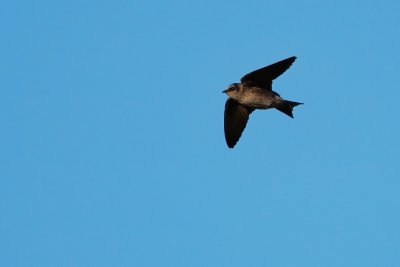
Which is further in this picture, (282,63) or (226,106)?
(226,106)

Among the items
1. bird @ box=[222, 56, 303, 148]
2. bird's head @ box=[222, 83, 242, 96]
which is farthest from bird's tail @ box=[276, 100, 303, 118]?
Answer: bird's head @ box=[222, 83, 242, 96]

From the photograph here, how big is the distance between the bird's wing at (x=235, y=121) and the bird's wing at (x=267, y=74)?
1.68 meters

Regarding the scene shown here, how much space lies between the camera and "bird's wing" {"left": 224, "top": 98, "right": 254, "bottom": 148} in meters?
21.2

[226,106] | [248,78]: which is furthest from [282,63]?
[226,106]

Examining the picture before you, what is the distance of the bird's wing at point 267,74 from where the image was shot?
18.6 meters

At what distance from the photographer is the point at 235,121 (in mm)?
21188

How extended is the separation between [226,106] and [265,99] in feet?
6.28

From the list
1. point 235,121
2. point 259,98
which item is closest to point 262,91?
point 259,98

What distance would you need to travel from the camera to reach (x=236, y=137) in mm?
21188

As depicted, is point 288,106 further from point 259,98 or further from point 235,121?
point 235,121

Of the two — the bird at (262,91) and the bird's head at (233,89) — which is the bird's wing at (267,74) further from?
the bird's head at (233,89)

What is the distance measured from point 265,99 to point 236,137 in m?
2.12

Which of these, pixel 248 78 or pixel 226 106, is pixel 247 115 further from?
pixel 248 78

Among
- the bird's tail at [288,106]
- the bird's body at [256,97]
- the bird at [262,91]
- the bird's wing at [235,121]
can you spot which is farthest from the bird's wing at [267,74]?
the bird's wing at [235,121]
